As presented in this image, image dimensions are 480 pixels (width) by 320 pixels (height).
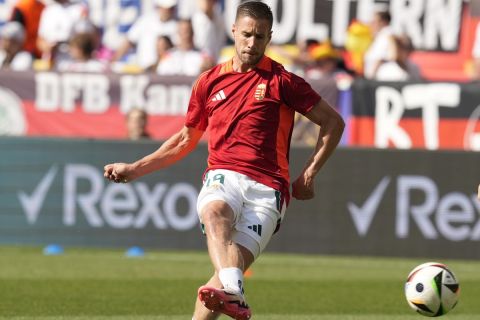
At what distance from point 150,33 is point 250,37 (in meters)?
13.3

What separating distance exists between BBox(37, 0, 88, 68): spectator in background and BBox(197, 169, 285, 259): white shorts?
13.2m

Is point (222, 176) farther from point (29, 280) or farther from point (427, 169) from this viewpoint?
point (427, 169)

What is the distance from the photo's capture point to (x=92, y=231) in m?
16.3

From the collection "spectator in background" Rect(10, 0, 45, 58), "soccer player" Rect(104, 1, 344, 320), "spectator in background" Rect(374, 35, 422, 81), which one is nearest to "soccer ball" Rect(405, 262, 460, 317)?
"soccer player" Rect(104, 1, 344, 320)

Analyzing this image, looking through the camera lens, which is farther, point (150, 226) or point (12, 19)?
point (12, 19)

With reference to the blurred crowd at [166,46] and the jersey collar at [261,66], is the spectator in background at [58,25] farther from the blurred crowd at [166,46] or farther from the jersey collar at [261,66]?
the jersey collar at [261,66]

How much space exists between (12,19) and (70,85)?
3342 millimetres

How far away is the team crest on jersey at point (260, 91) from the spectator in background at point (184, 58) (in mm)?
11175

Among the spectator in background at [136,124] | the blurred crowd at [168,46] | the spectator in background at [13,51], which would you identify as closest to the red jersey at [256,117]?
the spectator in background at [136,124]

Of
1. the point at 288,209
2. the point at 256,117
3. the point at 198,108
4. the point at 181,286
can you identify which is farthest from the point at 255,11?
the point at 288,209

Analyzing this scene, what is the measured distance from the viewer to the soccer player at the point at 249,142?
25.6 ft

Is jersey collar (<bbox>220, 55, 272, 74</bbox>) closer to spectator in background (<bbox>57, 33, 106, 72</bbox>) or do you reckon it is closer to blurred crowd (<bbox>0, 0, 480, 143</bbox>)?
blurred crowd (<bbox>0, 0, 480, 143</bbox>)

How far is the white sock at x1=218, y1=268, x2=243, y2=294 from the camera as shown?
24.3 ft

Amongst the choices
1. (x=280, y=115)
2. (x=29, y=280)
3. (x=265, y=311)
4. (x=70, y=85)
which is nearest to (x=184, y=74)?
(x=70, y=85)
